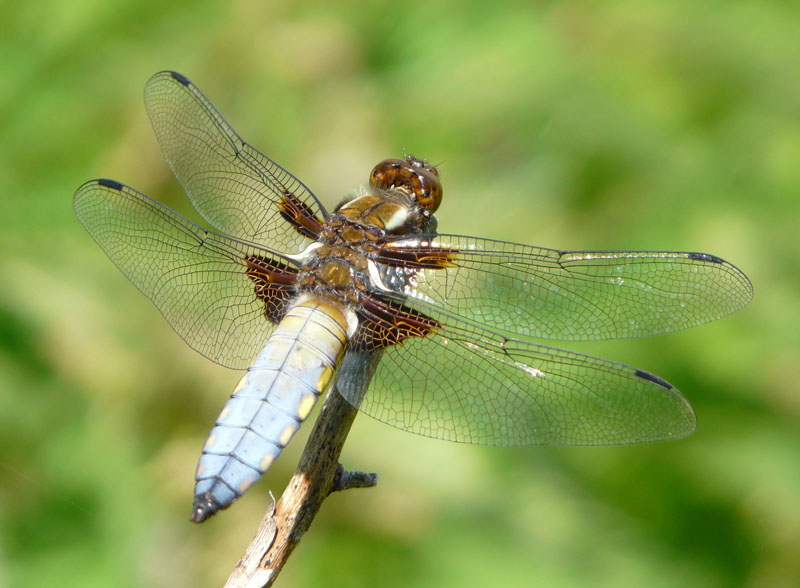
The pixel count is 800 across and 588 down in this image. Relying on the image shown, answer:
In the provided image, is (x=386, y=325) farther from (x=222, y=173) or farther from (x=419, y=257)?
(x=222, y=173)

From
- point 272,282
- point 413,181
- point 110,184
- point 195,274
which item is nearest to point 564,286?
point 413,181

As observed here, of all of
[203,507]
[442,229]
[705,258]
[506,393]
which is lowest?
[203,507]

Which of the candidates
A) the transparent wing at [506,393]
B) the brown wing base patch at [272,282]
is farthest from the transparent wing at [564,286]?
the brown wing base patch at [272,282]

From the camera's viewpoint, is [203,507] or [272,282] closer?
[203,507]

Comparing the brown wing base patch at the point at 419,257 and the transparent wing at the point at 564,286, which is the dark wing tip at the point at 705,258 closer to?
the transparent wing at the point at 564,286

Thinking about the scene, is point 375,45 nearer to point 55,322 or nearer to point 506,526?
point 55,322

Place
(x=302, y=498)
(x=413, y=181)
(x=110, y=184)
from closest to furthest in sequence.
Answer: (x=302, y=498)
(x=110, y=184)
(x=413, y=181)

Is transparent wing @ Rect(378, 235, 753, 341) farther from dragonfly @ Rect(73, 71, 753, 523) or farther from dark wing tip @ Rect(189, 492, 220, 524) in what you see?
dark wing tip @ Rect(189, 492, 220, 524)

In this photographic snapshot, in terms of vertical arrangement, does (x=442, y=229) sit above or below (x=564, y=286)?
above

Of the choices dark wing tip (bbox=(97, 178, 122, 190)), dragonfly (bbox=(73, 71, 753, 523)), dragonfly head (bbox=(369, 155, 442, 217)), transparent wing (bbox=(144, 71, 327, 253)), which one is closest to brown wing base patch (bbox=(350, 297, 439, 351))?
dragonfly (bbox=(73, 71, 753, 523))

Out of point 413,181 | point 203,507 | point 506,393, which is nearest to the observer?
point 203,507
